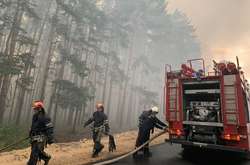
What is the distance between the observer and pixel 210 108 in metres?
9.66

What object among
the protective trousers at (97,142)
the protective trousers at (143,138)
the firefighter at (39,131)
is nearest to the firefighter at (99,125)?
the protective trousers at (97,142)

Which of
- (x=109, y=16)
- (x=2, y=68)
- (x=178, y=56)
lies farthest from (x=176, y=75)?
(x=178, y=56)

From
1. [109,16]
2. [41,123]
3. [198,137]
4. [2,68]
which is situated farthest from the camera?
[109,16]

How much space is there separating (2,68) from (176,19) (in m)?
48.1

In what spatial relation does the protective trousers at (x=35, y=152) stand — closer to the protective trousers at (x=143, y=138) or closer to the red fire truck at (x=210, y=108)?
the protective trousers at (x=143, y=138)

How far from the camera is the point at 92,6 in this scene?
29.9 metres

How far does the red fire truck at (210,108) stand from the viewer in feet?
26.9

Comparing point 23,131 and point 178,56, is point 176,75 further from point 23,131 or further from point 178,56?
point 178,56

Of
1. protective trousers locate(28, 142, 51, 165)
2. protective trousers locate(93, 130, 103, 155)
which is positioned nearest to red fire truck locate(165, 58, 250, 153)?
protective trousers locate(93, 130, 103, 155)

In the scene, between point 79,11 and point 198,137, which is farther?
point 79,11

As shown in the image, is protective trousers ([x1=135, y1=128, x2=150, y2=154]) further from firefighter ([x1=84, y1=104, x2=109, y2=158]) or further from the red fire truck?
firefighter ([x1=84, y1=104, x2=109, y2=158])

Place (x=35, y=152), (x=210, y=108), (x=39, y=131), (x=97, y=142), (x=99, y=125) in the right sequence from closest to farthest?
(x=35, y=152)
(x=39, y=131)
(x=97, y=142)
(x=99, y=125)
(x=210, y=108)

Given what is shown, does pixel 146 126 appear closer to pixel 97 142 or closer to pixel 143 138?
pixel 143 138

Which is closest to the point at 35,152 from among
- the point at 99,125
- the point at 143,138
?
the point at 99,125
